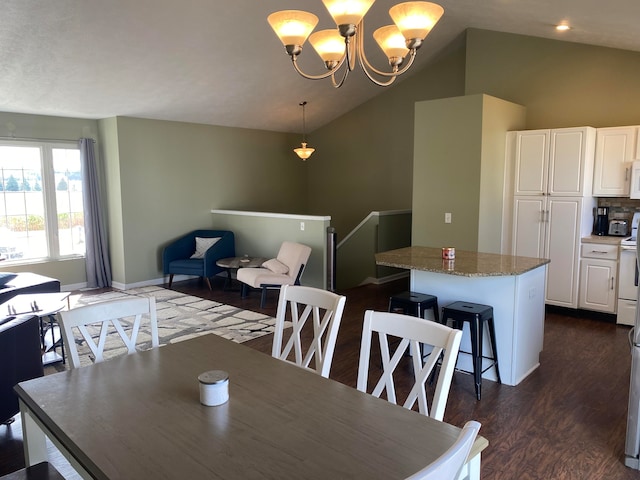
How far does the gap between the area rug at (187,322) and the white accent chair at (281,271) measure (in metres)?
0.40

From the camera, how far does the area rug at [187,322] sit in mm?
4574

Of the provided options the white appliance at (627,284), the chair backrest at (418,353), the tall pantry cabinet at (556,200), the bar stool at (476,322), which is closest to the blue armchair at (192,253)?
the tall pantry cabinet at (556,200)

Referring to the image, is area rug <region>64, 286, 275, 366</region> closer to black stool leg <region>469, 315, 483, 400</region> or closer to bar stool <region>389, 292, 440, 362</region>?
bar stool <region>389, 292, 440, 362</region>

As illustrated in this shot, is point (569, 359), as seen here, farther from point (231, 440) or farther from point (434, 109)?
point (231, 440)

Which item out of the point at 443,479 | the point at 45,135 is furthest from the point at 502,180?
the point at 45,135

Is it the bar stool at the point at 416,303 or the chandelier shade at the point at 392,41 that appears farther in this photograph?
the bar stool at the point at 416,303

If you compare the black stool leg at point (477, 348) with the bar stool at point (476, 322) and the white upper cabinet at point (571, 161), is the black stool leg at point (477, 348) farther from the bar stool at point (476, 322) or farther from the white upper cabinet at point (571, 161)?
the white upper cabinet at point (571, 161)

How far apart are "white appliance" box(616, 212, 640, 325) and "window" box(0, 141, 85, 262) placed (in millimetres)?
6972

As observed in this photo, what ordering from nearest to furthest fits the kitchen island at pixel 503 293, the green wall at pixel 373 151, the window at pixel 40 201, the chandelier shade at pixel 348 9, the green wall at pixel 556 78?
1. the chandelier shade at pixel 348 9
2. the kitchen island at pixel 503 293
3. the green wall at pixel 556 78
4. the window at pixel 40 201
5. the green wall at pixel 373 151

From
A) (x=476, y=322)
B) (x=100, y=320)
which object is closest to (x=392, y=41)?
(x=476, y=322)

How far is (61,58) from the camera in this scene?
489 centimetres

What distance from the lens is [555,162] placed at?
5.46m

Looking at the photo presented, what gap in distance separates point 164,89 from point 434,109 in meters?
3.43

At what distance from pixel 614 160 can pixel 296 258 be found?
12.5ft
